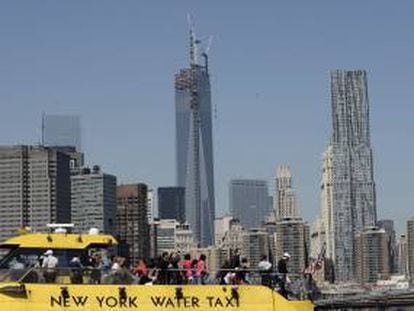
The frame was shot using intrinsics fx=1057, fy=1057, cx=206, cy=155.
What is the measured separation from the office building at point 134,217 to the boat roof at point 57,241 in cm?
10153

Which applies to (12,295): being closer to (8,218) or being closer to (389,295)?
(389,295)

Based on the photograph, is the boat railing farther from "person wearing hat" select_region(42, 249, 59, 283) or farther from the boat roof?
the boat roof

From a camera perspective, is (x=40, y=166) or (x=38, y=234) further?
(x=40, y=166)

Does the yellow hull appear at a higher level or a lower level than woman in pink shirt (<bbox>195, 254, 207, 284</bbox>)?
lower

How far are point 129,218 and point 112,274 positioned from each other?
448ft

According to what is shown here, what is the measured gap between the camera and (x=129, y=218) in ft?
509

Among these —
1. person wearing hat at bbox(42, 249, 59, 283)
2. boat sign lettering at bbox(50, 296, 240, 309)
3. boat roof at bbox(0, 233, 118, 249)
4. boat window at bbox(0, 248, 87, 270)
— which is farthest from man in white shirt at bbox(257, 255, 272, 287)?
person wearing hat at bbox(42, 249, 59, 283)

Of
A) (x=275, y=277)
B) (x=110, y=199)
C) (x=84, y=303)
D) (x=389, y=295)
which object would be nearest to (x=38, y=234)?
(x=84, y=303)

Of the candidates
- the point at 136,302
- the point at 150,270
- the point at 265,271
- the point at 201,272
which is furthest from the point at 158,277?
the point at 265,271

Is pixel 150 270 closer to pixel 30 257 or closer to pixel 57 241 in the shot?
pixel 57 241

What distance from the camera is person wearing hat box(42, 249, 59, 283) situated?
18875mm

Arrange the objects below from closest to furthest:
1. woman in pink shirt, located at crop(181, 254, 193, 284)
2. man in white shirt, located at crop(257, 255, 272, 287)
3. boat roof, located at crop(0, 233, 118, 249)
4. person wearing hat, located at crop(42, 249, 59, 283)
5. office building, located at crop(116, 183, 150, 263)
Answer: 1. person wearing hat, located at crop(42, 249, 59, 283)
2. boat roof, located at crop(0, 233, 118, 249)
3. woman in pink shirt, located at crop(181, 254, 193, 284)
4. man in white shirt, located at crop(257, 255, 272, 287)
5. office building, located at crop(116, 183, 150, 263)

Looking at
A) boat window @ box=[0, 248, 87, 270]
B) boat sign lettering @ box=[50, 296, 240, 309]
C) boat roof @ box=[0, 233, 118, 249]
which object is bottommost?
boat sign lettering @ box=[50, 296, 240, 309]

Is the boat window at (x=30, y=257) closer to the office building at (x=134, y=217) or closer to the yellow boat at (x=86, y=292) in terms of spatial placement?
the yellow boat at (x=86, y=292)
